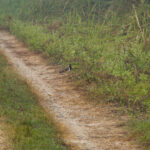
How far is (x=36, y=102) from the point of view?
8445 mm

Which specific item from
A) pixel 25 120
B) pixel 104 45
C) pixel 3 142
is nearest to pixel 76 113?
pixel 25 120

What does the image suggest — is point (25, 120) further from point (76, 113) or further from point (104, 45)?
point (104, 45)

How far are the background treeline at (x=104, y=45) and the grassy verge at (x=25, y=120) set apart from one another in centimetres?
165

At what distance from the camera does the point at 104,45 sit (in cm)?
1292

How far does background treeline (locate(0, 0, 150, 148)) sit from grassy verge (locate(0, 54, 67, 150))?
1645 mm

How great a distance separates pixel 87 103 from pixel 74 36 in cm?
667

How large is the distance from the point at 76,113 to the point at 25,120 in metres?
1.60

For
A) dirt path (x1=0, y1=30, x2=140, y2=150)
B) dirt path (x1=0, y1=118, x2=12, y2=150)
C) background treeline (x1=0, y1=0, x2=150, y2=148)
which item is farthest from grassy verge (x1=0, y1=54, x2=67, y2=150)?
background treeline (x1=0, y1=0, x2=150, y2=148)

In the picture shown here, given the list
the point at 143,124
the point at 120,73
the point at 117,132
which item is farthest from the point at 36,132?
A: the point at 120,73

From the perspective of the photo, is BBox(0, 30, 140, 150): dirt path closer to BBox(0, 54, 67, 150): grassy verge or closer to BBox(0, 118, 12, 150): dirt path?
BBox(0, 54, 67, 150): grassy verge

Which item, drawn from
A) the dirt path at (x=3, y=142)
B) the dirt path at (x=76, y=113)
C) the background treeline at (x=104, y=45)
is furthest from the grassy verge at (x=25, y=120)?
the background treeline at (x=104, y=45)

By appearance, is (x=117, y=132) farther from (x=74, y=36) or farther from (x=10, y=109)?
(x=74, y=36)

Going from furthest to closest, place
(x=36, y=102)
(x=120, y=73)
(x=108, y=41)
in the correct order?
(x=108, y=41) → (x=120, y=73) → (x=36, y=102)

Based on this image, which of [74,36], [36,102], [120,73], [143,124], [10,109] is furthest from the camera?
[74,36]
